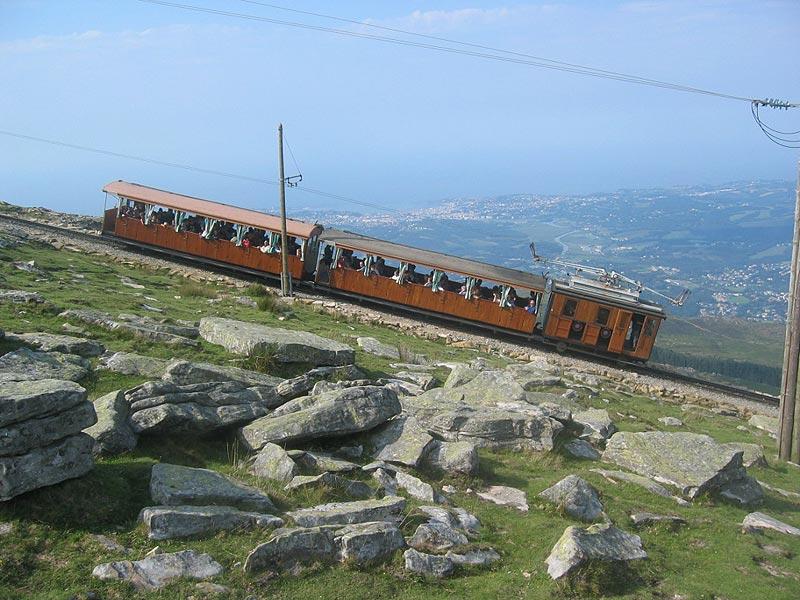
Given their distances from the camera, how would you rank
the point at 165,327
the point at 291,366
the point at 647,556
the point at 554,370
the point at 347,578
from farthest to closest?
1. the point at 554,370
2. the point at 165,327
3. the point at 291,366
4. the point at 647,556
5. the point at 347,578

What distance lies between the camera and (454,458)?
1207 cm

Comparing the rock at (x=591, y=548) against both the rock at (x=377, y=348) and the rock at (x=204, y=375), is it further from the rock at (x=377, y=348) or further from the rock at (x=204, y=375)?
the rock at (x=377, y=348)

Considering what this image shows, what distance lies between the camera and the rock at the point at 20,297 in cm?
1689

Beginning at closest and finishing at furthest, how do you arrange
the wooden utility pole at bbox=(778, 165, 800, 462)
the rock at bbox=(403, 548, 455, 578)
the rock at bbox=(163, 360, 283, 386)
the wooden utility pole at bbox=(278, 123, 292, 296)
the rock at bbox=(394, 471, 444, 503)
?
the rock at bbox=(403, 548, 455, 578) < the rock at bbox=(394, 471, 444, 503) < the rock at bbox=(163, 360, 283, 386) < the wooden utility pole at bbox=(778, 165, 800, 462) < the wooden utility pole at bbox=(278, 123, 292, 296)

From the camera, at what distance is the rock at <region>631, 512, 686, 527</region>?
1135 centimetres

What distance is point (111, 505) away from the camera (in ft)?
28.9

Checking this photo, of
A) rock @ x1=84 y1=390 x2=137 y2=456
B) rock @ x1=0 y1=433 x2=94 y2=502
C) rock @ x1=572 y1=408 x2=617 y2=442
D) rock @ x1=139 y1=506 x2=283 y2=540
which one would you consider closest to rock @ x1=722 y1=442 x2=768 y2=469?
rock @ x1=572 y1=408 x2=617 y2=442

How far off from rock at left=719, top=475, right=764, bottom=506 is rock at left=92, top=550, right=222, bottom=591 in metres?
10.2

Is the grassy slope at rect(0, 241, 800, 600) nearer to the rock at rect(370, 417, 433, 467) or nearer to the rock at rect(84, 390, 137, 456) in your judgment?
the rock at rect(84, 390, 137, 456)

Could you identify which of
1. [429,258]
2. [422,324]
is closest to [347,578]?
[422,324]

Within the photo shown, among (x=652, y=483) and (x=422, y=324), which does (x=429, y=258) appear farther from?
(x=652, y=483)

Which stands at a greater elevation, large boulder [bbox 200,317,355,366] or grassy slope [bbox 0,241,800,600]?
large boulder [bbox 200,317,355,366]

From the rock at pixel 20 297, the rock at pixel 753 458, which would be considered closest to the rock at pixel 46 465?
the rock at pixel 20 297

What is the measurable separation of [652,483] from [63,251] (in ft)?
86.7
